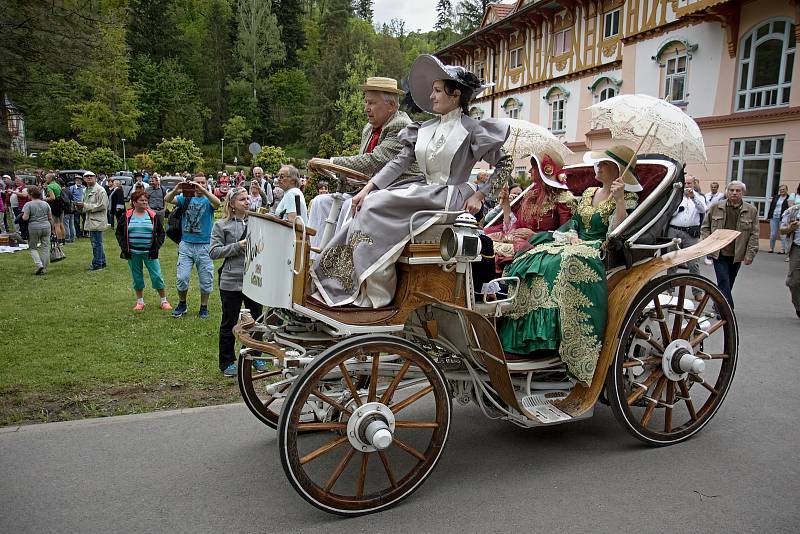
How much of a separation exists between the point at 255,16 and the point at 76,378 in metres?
62.0

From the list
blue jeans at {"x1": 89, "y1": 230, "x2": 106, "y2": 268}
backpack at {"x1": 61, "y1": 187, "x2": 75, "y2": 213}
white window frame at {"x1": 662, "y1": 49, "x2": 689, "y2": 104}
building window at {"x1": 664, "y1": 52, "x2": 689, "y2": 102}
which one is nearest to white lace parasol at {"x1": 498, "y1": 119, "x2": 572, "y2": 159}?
blue jeans at {"x1": 89, "y1": 230, "x2": 106, "y2": 268}

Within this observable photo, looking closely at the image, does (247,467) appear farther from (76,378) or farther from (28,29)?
(28,29)

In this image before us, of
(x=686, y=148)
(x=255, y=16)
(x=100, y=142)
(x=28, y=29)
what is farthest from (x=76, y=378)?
(x=255, y=16)

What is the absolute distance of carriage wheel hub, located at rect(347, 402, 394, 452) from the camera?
3.10 meters

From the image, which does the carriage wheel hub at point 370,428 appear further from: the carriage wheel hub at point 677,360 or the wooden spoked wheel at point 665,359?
the carriage wheel hub at point 677,360

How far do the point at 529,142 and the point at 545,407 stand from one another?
2.32 metres

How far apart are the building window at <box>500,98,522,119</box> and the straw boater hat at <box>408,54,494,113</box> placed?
23930 millimetres

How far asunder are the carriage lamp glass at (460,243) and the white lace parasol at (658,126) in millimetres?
1498

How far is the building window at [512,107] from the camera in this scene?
88.2ft

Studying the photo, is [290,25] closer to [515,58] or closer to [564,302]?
[515,58]

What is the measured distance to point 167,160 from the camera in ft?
129

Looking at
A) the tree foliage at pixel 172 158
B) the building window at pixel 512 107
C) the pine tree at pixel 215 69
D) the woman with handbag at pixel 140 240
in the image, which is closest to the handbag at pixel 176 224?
the woman with handbag at pixel 140 240

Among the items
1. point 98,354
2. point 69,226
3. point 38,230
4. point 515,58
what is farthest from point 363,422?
point 515,58

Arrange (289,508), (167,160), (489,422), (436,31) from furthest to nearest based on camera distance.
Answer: (436,31), (167,160), (489,422), (289,508)
